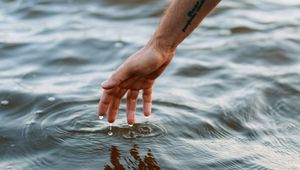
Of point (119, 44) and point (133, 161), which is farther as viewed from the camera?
point (119, 44)

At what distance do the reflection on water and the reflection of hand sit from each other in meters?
0.25

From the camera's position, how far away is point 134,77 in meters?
3.44

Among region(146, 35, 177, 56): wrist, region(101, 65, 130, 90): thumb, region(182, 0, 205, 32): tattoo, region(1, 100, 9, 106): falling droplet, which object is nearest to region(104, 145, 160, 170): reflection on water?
region(101, 65, 130, 90): thumb

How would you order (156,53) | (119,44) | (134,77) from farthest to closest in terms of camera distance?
(119,44) → (134,77) → (156,53)

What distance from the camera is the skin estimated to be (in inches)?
125

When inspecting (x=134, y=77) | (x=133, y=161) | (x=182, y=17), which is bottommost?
(x=133, y=161)

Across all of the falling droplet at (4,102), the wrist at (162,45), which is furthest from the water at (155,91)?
the wrist at (162,45)

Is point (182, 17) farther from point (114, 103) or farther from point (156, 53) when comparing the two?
point (114, 103)

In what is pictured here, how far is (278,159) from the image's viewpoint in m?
3.82

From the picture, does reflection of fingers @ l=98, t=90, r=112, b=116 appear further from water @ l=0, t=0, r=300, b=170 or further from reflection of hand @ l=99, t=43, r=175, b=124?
water @ l=0, t=0, r=300, b=170

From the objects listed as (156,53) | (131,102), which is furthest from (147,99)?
(156,53)

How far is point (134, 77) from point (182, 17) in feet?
1.68

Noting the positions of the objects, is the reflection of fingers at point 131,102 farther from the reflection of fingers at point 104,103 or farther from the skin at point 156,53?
the reflection of fingers at point 104,103

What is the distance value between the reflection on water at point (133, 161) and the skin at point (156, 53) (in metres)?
0.35
